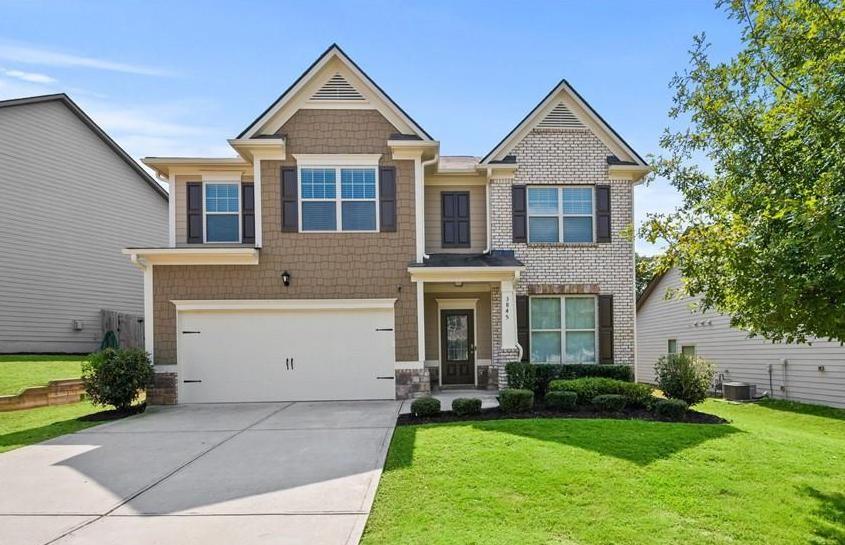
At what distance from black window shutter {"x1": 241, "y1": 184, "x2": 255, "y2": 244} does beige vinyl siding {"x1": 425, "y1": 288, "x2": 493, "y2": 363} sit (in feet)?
15.8

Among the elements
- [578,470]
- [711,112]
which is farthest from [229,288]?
[711,112]

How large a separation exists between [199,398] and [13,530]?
784 centimetres

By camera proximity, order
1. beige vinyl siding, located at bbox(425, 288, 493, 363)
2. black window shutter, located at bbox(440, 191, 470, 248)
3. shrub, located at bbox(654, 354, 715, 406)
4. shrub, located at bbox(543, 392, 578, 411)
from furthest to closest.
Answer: black window shutter, located at bbox(440, 191, 470, 248), beige vinyl siding, located at bbox(425, 288, 493, 363), shrub, located at bbox(654, 354, 715, 406), shrub, located at bbox(543, 392, 578, 411)

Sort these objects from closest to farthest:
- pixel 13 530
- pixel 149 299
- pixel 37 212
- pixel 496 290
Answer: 1. pixel 13 530
2. pixel 149 299
3. pixel 496 290
4. pixel 37 212

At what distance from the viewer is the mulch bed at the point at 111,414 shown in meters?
11.4

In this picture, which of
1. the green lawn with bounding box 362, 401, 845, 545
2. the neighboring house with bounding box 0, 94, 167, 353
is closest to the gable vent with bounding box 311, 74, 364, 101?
the green lawn with bounding box 362, 401, 845, 545

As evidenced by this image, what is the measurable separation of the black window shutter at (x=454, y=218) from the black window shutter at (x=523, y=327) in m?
2.12

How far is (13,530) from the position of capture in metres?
5.59

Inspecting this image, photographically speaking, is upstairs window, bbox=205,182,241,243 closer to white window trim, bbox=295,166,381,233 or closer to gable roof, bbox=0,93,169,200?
white window trim, bbox=295,166,381,233

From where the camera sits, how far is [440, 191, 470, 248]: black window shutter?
15.0 meters

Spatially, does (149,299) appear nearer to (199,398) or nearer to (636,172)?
(199,398)

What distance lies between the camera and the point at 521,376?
13148 millimetres

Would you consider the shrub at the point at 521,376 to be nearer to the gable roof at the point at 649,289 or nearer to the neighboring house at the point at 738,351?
the neighboring house at the point at 738,351

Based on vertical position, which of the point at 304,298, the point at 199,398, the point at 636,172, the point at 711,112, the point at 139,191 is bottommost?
→ the point at 199,398
